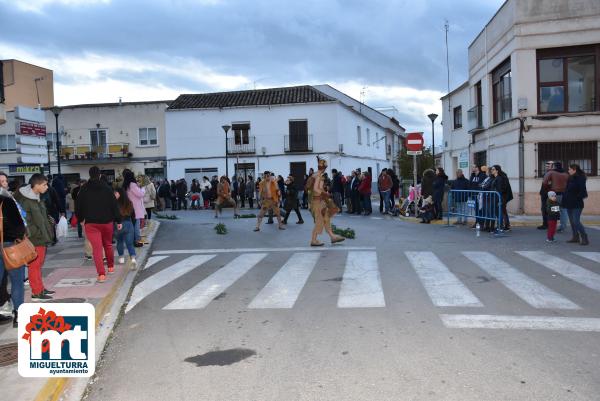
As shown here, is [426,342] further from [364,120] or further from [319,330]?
[364,120]

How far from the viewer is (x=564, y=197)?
39.3 ft

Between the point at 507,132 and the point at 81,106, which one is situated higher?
the point at 81,106

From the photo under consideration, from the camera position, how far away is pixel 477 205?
47.8 feet

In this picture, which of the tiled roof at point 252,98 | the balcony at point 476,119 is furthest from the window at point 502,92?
the tiled roof at point 252,98

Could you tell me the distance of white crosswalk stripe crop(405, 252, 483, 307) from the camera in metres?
6.86

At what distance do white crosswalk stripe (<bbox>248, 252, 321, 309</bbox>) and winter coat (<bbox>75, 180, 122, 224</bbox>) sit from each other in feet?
9.03

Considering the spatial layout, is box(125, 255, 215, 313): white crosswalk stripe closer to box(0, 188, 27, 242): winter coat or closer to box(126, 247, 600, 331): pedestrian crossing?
box(126, 247, 600, 331): pedestrian crossing

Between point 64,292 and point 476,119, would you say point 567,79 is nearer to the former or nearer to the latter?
point 476,119

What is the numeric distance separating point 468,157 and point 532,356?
Result: 21.5 metres

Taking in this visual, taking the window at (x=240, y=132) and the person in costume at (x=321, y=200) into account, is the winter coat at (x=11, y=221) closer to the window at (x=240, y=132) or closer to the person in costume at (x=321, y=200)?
the person in costume at (x=321, y=200)

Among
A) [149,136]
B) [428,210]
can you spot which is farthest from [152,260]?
[149,136]

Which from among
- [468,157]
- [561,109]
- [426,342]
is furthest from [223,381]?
[468,157]

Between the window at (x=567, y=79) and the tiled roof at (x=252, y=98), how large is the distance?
2025cm

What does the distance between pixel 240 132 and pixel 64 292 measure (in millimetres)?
31524
